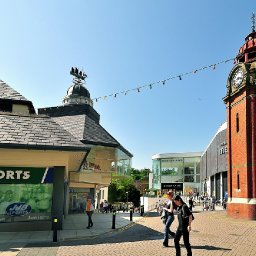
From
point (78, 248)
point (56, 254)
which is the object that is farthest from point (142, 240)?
point (56, 254)

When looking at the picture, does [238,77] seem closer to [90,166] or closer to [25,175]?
[90,166]

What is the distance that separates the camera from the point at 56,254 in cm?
1085

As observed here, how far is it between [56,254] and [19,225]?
5.53 metres

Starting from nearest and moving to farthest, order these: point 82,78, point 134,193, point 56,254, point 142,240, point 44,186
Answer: point 56,254 → point 142,240 → point 44,186 → point 82,78 → point 134,193

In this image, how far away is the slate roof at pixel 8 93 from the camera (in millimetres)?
20194

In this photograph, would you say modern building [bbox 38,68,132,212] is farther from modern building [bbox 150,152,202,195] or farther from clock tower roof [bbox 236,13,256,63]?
modern building [bbox 150,152,202,195]

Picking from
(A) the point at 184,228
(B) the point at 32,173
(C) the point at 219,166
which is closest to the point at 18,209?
(B) the point at 32,173

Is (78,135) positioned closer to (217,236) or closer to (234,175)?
(234,175)

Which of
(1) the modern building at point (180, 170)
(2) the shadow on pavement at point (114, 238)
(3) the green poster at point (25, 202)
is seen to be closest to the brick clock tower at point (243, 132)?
(2) the shadow on pavement at point (114, 238)

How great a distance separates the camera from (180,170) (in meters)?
76.6

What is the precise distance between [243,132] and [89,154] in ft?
39.6

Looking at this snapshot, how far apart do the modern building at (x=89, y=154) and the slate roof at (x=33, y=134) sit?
32.3ft

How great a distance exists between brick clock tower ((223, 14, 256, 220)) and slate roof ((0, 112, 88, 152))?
46.6 feet

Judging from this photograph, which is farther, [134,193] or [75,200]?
[134,193]
